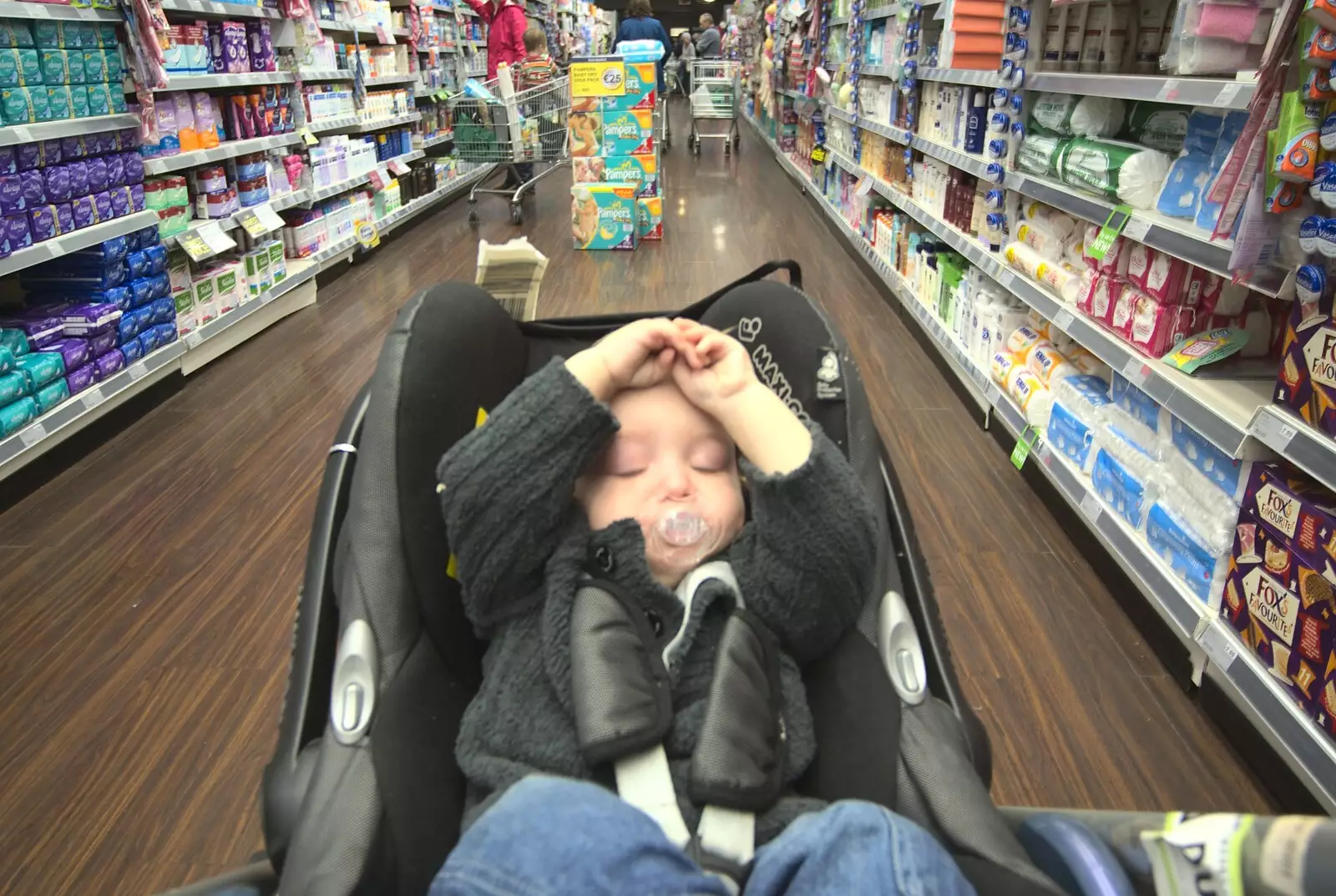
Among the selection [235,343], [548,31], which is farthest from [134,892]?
[548,31]

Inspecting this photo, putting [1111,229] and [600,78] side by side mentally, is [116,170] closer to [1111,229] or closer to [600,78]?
[1111,229]

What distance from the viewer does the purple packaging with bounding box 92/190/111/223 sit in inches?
113

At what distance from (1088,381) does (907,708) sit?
1651mm

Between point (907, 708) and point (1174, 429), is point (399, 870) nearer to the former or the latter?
point (907, 708)

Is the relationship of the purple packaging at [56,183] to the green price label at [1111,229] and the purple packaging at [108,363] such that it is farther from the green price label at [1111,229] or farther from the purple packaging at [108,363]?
the green price label at [1111,229]

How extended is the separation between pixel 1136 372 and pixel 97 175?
123 inches

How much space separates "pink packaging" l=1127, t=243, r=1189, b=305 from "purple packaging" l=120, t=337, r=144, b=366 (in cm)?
311

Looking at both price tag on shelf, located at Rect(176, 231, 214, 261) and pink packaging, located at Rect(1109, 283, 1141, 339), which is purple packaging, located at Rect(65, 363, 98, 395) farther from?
pink packaging, located at Rect(1109, 283, 1141, 339)

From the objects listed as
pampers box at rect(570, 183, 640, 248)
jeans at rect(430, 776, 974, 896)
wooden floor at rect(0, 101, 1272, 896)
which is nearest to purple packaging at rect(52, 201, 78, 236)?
wooden floor at rect(0, 101, 1272, 896)

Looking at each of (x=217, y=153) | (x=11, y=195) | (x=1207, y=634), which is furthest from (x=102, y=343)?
(x=1207, y=634)

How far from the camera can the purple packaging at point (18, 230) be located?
2.49 m

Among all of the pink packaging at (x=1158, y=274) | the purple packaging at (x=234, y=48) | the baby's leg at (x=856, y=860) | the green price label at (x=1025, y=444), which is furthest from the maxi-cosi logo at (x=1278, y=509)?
the purple packaging at (x=234, y=48)

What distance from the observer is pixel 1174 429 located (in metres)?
1.95

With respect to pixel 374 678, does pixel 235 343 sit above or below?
below
